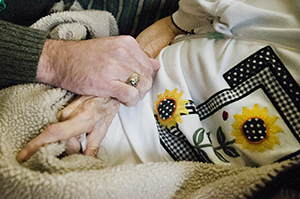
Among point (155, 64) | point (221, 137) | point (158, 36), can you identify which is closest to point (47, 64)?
point (155, 64)

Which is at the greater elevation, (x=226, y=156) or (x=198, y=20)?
(x=198, y=20)

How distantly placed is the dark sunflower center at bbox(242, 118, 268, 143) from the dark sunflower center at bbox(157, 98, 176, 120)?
198 millimetres

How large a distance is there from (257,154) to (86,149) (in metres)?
0.45

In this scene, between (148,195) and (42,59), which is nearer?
(148,195)

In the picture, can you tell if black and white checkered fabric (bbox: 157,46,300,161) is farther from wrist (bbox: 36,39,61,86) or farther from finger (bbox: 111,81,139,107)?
wrist (bbox: 36,39,61,86)

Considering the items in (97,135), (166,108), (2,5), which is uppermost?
(2,5)

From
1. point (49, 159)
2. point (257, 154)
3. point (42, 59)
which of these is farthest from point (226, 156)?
point (42, 59)

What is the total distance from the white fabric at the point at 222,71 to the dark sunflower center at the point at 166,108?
0.03m

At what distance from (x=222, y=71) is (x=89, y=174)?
45 cm

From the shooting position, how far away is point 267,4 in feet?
2.02

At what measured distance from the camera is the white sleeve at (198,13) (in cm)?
64

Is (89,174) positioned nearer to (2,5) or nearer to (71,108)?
(71,108)

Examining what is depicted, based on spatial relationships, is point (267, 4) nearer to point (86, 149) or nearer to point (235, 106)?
point (235, 106)

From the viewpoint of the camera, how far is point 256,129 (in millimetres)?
520
